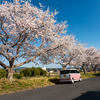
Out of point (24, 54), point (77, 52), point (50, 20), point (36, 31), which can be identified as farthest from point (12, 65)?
point (77, 52)

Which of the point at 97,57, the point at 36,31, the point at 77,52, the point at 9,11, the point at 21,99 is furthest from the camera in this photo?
the point at 97,57

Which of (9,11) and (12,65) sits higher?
(9,11)

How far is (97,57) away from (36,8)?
101ft

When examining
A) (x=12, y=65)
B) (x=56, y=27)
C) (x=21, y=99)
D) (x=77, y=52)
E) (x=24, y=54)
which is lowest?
(x=21, y=99)

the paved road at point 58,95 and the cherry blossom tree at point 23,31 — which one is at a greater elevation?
the cherry blossom tree at point 23,31

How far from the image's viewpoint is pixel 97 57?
36.3m

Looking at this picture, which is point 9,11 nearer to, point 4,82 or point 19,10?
point 19,10

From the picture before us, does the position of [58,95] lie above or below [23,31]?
below

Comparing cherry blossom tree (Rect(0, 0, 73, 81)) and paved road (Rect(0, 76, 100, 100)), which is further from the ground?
cherry blossom tree (Rect(0, 0, 73, 81))

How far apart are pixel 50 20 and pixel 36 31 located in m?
1.80

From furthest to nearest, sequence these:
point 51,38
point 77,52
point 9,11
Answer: point 77,52
point 51,38
point 9,11

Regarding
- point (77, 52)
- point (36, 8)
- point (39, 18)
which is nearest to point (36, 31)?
point (39, 18)

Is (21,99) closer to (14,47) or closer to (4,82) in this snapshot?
(4,82)

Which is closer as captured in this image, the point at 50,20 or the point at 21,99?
the point at 21,99
